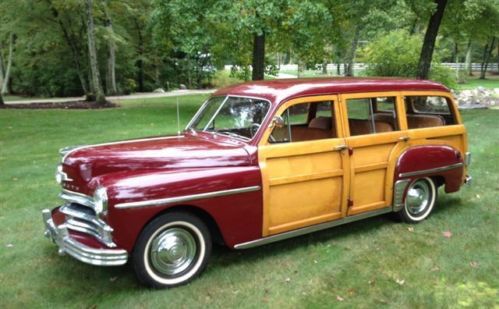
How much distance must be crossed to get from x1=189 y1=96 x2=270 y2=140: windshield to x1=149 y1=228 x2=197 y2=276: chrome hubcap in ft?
3.83

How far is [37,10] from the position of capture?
68.7ft

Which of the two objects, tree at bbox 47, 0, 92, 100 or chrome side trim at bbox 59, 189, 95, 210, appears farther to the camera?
tree at bbox 47, 0, 92, 100

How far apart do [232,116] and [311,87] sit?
879 mm

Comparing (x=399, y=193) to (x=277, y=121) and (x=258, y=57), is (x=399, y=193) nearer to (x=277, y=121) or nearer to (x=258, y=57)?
(x=277, y=121)

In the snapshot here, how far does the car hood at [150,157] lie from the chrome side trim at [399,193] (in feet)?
6.72

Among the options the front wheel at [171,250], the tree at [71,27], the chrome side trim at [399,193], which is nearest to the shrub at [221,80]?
the tree at [71,27]

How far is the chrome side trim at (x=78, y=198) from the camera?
4.44 meters

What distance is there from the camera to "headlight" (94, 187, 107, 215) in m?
4.11

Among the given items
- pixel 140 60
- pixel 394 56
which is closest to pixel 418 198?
pixel 394 56

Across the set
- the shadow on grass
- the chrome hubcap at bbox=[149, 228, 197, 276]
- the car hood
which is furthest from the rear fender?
the chrome hubcap at bbox=[149, 228, 197, 276]

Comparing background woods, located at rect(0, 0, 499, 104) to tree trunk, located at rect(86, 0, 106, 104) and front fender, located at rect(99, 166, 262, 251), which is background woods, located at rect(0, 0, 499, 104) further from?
front fender, located at rect(99, 166, 262, 251)

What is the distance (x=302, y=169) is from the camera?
514 cm

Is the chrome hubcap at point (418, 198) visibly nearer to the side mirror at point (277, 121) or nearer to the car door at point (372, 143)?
the car door at point (372, 143)

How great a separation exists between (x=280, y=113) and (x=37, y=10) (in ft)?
62.5
